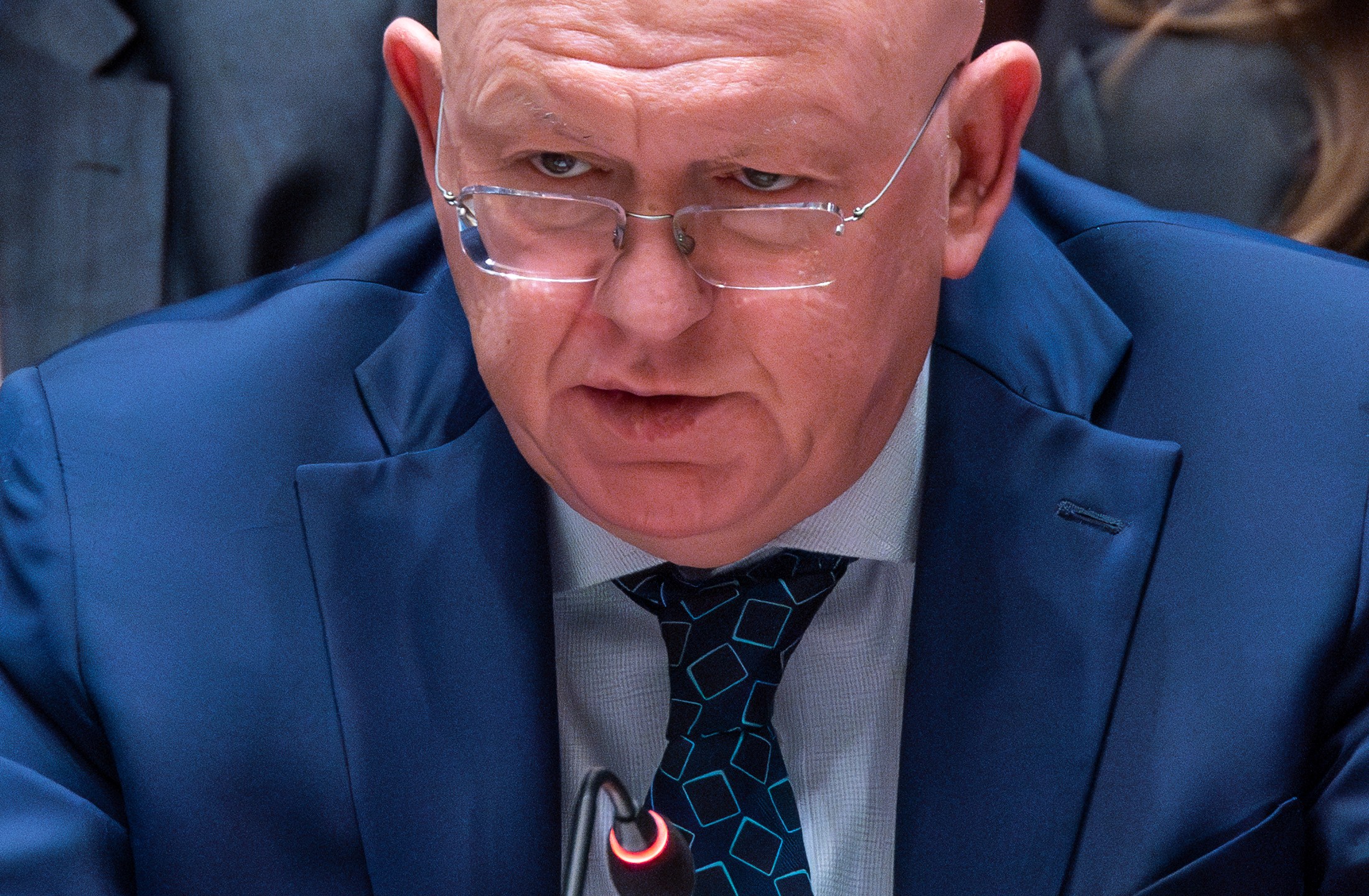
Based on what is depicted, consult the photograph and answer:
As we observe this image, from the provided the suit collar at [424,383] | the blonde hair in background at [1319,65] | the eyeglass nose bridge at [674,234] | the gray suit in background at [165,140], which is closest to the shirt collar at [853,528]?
the suit collar at [424,383]

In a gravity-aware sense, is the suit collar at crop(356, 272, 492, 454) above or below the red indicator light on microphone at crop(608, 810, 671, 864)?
above

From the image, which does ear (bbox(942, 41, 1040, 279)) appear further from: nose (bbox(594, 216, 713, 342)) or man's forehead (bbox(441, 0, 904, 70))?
nose (bbox(594, 216, 713, 342))

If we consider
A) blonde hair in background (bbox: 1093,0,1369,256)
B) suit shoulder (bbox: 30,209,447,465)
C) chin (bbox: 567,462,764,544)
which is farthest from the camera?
blonde hair in background (bbox: 1093,0,1369,256)

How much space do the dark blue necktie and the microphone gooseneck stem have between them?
0.79 ft

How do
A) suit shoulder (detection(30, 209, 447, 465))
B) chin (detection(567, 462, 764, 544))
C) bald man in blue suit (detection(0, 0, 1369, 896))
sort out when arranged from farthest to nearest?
1. suit shoulder (detection(30, 209, 447, 465))
2. bald man in blue suit (detection(0, 0, 1369, 896))
3. chin (detection(567, 462, 764, 544))

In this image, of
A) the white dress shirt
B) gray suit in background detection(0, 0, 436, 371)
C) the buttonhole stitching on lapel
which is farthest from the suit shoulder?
the buttonhole stitching on lapel

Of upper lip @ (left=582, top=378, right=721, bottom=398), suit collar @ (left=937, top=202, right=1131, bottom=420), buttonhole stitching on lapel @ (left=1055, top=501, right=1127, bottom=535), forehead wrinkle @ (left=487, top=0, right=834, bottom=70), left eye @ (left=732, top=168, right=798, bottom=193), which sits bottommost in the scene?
buttonhole stitching on lapel @ (left=1055, top=501, right=1127, bottom=535)

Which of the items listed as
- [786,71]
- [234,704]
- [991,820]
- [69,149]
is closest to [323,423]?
[234,704]

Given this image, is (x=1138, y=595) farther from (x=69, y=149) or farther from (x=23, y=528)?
(x=69, y=149)

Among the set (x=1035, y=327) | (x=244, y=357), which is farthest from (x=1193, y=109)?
(x=244, y=357)

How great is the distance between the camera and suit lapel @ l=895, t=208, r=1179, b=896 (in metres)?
1.25

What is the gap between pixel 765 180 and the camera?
1.05 meters

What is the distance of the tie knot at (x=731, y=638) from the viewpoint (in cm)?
130

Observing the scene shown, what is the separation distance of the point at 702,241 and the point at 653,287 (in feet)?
0.17
